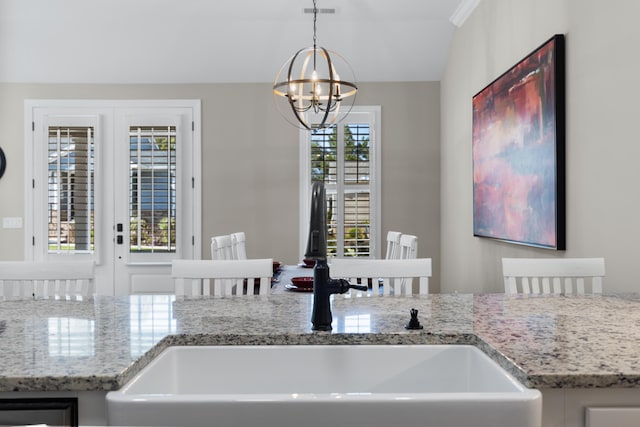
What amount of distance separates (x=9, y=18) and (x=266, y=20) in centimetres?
225

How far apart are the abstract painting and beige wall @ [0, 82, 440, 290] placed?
1415mm

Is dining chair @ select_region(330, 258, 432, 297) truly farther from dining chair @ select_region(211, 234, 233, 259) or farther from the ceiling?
the ceiling

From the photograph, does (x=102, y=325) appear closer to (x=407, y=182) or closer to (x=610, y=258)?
(x=610, y=258)

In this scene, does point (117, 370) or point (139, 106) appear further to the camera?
point (139, 106)

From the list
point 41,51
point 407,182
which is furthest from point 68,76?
point 407,182

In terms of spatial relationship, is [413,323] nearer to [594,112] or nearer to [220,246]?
[594,112]

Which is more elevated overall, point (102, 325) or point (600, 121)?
point (600, 121)

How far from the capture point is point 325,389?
1.23 metres

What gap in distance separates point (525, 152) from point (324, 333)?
7.81 ft

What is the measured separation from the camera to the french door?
551 centimetres

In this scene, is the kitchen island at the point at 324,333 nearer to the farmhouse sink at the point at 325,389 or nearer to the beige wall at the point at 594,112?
the farmhouse sink at the point at 325,389

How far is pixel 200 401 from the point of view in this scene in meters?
0.91

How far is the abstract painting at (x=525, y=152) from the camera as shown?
2852 millimetres

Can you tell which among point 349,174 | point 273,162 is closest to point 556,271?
point 349,174
